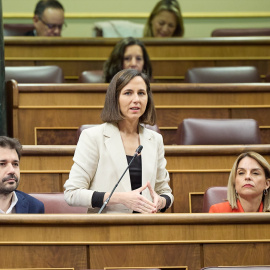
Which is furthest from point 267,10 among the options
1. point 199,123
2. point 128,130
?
point 128,130

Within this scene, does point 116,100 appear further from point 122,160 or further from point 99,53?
point 99,53

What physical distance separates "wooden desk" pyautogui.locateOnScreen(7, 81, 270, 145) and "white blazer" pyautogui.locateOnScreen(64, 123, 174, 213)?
48cm

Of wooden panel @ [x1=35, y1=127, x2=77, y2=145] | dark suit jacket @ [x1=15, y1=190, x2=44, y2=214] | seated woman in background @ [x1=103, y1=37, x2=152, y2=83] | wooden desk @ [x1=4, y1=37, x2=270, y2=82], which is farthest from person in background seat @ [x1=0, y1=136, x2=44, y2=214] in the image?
wooden desk @ [x1=4, y1=37, x2=270, y2=82]

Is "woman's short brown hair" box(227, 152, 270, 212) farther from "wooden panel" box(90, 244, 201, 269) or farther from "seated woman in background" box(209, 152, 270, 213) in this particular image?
"wooden panel" box(90, 244, 201, 269)

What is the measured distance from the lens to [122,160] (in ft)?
3.11

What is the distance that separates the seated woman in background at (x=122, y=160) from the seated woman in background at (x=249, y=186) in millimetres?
122

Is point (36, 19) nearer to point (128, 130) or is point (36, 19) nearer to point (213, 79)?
point (213, 79)

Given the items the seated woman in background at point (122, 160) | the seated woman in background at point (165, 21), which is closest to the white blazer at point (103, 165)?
the seated woman in background at point (122, 160)

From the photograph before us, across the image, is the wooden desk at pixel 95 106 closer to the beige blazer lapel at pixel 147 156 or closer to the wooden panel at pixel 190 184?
the wooden panel at pixel 190 184

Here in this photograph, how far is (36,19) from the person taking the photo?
6.26 ft

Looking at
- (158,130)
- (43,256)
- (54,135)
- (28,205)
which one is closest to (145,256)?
→ (43,256)

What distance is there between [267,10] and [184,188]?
1504mm

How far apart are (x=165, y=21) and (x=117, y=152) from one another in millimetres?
1052

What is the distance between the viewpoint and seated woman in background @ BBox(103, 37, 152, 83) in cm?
158
